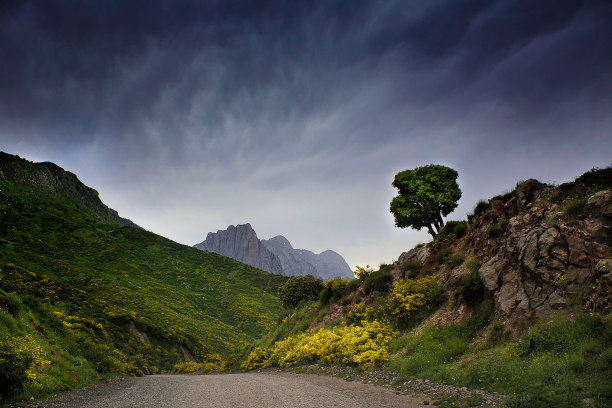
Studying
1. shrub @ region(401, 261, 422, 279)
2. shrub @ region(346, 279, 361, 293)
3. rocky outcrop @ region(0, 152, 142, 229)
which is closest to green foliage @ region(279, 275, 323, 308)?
shrub @ region(346, 279, 361, 293)

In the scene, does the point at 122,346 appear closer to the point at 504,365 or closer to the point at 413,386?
the point at 413,386

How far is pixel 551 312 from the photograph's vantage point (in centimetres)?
987

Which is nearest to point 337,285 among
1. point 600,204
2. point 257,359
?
point 257,359

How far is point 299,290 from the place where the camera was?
1425 inches

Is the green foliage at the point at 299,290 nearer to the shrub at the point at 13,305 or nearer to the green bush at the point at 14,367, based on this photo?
the shrub at the point at 13,305

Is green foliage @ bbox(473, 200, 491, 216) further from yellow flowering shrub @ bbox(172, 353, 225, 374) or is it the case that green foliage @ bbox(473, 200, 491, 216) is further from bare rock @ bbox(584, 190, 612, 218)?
yellow flowering shrub @ bbox(172, 353, 225, 374)

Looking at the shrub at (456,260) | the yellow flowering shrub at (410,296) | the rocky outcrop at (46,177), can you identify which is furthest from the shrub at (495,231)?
the rocky outcrop at (46,177)

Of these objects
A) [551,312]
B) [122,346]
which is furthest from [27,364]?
[122,346]

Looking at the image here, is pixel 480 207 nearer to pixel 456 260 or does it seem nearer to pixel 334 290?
pixel 456 260

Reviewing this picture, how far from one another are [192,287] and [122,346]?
1605 inches

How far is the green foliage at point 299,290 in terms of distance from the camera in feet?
117

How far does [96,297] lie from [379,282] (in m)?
35.7

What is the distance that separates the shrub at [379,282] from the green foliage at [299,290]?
39.8ft

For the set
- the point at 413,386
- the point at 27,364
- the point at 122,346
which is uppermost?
the point at 27,364
